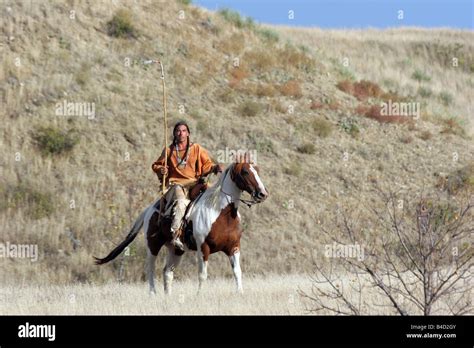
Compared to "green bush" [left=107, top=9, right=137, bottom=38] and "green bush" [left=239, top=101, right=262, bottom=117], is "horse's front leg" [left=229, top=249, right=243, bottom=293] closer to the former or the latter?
"green bush" [left=239, top=101, right=262, bottom=117]

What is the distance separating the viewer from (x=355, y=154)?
3372 centimetres

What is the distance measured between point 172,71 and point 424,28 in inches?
1496

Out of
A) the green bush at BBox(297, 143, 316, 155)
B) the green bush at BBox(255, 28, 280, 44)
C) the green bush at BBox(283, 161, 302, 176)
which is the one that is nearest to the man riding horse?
the green bush at BBox(283, 161, 302, 176)

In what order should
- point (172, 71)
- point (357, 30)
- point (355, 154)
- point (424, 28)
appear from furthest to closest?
1. point (424, 28)
2. point (357, 30)
3. point (172, 71)
4. point (355, 154)

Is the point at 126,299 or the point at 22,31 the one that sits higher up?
the point at 22,31

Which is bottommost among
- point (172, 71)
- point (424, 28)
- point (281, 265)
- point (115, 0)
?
point (281, 265)

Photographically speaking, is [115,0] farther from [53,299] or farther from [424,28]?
[424,28]

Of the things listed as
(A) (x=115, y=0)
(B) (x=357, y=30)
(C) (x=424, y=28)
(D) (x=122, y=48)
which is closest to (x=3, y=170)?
(D) (x=122, y=48)

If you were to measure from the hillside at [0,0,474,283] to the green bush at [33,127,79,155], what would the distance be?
6cm

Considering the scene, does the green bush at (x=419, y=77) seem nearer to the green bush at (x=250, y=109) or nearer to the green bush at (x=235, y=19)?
the green bush at (x=235, y=19)

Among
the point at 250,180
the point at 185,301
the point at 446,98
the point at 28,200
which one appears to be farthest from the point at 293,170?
the point at 446,98

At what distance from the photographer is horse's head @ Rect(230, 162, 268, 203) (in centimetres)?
1452

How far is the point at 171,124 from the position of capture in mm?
32469
